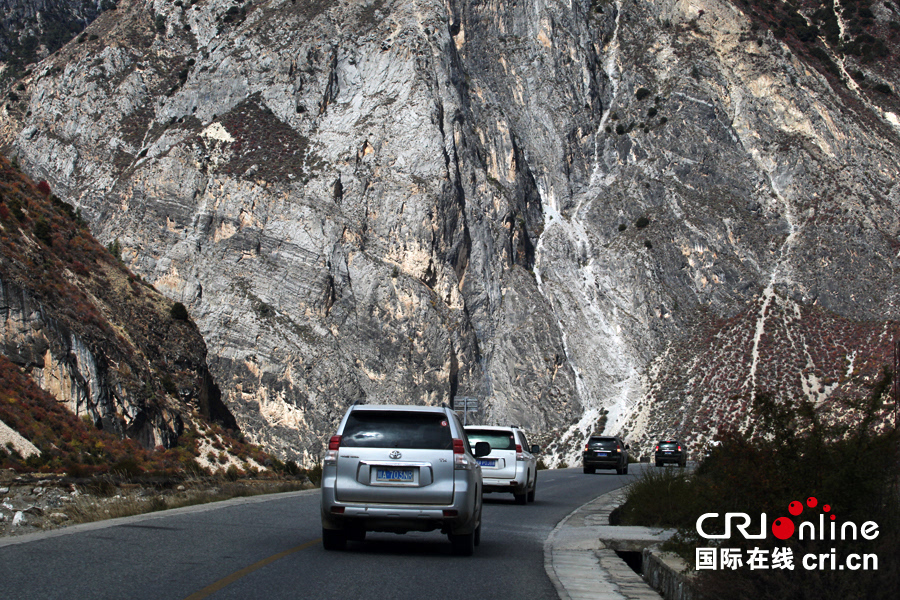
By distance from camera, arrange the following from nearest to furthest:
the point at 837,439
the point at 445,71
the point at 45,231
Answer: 1. the point at 837,439
2. the point at 45,231
3. the point at 445,71

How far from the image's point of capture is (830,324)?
67688mm

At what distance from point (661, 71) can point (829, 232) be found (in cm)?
2496

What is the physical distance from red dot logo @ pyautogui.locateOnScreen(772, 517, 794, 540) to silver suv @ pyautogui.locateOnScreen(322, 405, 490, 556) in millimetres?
4776

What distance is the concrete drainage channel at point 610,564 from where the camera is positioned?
8.06 m

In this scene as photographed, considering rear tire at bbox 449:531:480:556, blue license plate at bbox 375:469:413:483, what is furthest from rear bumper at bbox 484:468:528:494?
blue license plate at bbox 375:469:413:483

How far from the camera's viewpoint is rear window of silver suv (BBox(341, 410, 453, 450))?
10.6 m

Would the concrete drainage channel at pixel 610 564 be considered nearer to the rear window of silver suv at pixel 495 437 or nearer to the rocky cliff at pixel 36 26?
the rear window of silver suv at pixel 495 437

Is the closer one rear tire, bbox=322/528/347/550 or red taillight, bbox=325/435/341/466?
red taillight, bbox=325/435/341/466

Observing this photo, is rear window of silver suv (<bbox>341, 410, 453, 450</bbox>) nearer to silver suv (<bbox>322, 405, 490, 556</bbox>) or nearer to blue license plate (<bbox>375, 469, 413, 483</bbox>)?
silver suv (<bbox>322, 405, 490, 556</bbox>)

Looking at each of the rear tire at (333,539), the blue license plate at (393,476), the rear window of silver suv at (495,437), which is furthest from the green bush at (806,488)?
the rear window of silver suv at (495,437)

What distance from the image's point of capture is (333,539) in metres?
10.8

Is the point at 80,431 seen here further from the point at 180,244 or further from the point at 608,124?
the point at 608,124

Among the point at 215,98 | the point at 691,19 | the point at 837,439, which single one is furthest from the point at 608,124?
the point at 837,439

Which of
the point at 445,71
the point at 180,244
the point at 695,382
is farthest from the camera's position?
the point at 445,71
